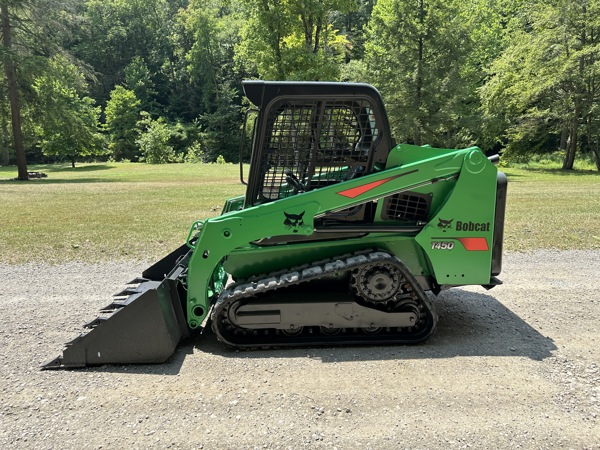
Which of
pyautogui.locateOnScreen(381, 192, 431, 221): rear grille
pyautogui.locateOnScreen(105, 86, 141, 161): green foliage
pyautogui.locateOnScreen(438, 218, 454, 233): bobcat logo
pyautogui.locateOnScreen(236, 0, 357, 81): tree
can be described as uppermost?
pyautogui.locateOnScreen(236, 0, 357, 81): tree

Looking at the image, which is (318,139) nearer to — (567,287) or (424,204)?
(424,204)

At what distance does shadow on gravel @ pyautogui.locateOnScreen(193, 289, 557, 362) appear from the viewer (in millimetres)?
4133

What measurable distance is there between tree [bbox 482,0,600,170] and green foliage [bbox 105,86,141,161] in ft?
142

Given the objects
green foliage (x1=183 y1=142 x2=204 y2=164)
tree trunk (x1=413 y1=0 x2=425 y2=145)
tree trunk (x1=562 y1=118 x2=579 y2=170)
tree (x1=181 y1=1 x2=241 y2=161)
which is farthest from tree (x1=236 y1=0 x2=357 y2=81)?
tree (x1=181 y1=1 x2=241 y2=161)

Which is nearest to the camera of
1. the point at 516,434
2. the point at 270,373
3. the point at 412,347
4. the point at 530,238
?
the point at 516,434

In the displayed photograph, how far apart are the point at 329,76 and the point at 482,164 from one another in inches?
1004

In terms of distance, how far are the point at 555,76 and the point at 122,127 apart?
49.5 meters

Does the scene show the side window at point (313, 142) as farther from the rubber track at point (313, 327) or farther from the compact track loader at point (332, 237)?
the rubber track at point (313, 327)

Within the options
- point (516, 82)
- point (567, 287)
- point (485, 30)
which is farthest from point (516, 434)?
point (485, 30)

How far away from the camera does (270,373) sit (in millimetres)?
3812

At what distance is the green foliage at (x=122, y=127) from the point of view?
57.3m

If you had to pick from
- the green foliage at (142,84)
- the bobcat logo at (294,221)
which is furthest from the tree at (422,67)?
the green foliage at (142,84)

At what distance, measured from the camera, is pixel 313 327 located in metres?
4.45

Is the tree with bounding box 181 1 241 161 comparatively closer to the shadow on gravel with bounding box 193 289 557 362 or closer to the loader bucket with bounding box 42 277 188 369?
the shadow on gravel with bounding box 193 289 557 362
